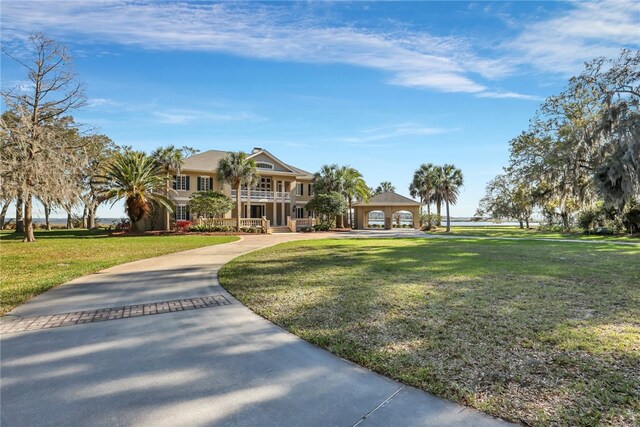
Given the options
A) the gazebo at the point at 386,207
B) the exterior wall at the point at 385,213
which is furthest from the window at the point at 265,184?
the exterior wall at the point at 385,213

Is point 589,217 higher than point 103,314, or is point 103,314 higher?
point 589,217

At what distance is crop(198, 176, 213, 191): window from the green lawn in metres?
24.4

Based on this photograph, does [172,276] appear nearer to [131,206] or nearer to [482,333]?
[482,333]

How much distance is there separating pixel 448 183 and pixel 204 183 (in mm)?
24790

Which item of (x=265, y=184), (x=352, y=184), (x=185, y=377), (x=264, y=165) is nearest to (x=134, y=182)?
(x=264, y=165)

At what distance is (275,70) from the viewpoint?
542 inches

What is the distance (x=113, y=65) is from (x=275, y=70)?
228 inches

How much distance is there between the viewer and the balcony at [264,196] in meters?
32.4

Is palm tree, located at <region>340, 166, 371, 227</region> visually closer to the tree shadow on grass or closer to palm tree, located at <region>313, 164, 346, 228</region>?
palm tree, located at <region>313, 164, 346, 228</region>

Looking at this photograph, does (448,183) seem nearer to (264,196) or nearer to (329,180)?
(329,180)

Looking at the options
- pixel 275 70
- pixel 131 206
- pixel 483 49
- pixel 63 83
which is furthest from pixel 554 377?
pixel 131 206

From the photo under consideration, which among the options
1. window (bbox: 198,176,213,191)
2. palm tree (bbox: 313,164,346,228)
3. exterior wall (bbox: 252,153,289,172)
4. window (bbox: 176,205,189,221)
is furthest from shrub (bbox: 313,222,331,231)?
window (bbox: 176,205,189,221)

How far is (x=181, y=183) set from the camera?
100 feet

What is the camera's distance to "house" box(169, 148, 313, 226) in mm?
30594
